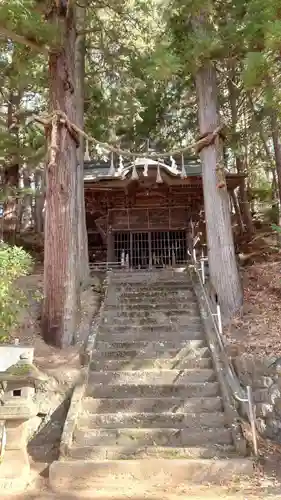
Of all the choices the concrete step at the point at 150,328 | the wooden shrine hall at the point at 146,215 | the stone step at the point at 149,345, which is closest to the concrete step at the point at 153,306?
Answer: the concrete step at the point at 150,328

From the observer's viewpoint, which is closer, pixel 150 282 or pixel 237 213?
pixel 150 282

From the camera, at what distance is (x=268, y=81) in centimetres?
759

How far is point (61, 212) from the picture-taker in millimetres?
8078

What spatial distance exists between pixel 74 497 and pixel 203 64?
8595mm

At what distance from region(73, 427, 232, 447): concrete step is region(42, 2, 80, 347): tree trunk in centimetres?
240

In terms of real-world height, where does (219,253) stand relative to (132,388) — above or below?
above

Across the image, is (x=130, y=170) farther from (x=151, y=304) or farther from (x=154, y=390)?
(x=154, y=390)

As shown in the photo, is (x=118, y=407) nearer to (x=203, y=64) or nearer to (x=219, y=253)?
(x=219, y=253)

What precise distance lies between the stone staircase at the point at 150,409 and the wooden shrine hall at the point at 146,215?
5.79 meters

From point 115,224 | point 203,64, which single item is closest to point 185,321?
point 203,64

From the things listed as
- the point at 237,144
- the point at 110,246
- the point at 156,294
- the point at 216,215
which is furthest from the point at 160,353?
the point at 237,144

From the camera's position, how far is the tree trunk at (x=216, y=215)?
8930 millimetres

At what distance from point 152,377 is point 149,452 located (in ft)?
4.97

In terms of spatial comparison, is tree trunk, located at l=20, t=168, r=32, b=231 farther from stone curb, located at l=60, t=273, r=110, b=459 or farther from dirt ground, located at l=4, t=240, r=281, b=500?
stone curb, located at l=60, t=273, r=110, b=459
